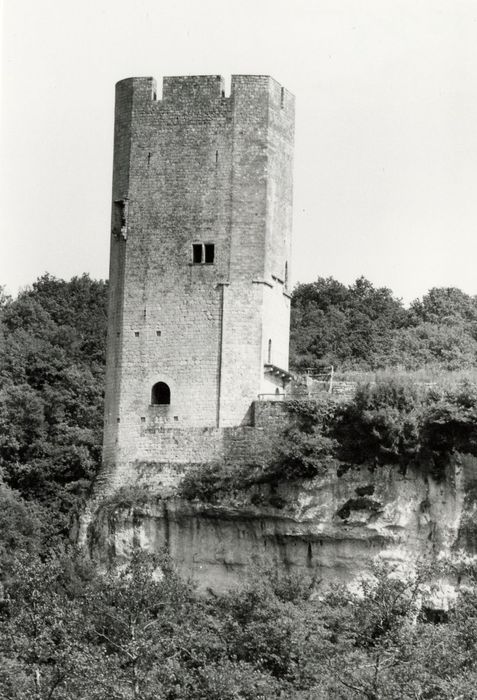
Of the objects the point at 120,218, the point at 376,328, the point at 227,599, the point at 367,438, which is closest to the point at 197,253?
the point at 120,218

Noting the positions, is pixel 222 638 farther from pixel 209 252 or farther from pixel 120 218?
pixel 120 218

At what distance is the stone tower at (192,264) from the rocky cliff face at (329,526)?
2.32 metres

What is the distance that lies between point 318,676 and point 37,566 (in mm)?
7959

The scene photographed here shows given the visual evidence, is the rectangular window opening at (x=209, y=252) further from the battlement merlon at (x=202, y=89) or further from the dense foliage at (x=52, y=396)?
the dense foliage at (x=52, y=396)

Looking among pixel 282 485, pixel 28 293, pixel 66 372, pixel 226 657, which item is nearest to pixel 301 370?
pixel 66 372

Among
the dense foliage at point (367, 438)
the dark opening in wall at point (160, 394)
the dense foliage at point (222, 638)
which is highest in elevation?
the dark opening in wall at point (160, 394)

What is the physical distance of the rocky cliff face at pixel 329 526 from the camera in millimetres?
58156

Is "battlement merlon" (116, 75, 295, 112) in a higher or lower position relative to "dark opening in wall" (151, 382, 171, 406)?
higher

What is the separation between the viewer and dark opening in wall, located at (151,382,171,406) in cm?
6112

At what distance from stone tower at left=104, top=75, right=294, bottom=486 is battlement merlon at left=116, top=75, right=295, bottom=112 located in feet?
0.09

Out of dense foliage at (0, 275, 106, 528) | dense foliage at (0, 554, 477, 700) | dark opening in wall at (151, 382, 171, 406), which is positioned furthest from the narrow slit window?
dense foliage at (0, 275, 106, 528)

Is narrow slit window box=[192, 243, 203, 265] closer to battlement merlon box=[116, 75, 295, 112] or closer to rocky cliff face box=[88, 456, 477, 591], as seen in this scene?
battlement merlon box=[116, 75, 295, 112]

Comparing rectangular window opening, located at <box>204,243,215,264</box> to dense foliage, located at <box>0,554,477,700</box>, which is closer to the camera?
dense foliage, located at <box>0,554,477,700</box>

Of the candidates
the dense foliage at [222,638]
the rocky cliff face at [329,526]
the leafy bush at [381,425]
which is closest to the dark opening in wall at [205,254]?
the leafy bush at [381,425]
